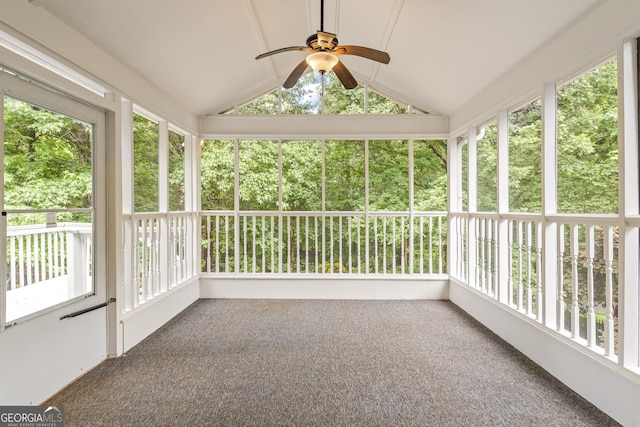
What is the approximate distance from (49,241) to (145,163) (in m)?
1.52

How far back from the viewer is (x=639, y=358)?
1813mm

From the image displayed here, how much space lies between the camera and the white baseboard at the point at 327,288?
435 centimetres

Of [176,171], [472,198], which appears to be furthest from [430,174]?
[176,171]

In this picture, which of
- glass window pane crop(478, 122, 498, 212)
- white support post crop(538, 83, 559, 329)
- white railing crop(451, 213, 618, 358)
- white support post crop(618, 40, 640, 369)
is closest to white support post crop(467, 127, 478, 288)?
glass window pane crop(478, 122, 498, 212)

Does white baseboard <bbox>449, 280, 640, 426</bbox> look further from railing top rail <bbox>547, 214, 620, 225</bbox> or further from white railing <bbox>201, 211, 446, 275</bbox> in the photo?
white railing <bbox>201, 211, 446, 275</bbox>

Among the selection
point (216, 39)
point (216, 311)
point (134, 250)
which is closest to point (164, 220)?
point (134, 250)

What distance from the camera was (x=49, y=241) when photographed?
214 centimetres

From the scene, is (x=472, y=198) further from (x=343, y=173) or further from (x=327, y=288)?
(x=327, y=288)

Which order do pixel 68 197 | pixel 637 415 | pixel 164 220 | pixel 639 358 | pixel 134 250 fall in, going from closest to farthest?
pixel 637 415, pixel 639 358, pixel 68 197, pixel 134 250, pixel 164 220

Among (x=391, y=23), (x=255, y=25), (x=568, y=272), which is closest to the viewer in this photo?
(x=568, y=272)

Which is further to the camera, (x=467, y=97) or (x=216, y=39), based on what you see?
(x=467, y=97)

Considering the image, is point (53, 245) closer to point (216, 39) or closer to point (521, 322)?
point (216, 39)

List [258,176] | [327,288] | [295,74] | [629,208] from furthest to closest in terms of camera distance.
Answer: [258,176] < [327,288] < [295,74] < [629,208]

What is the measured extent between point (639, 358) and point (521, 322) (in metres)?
0.92
